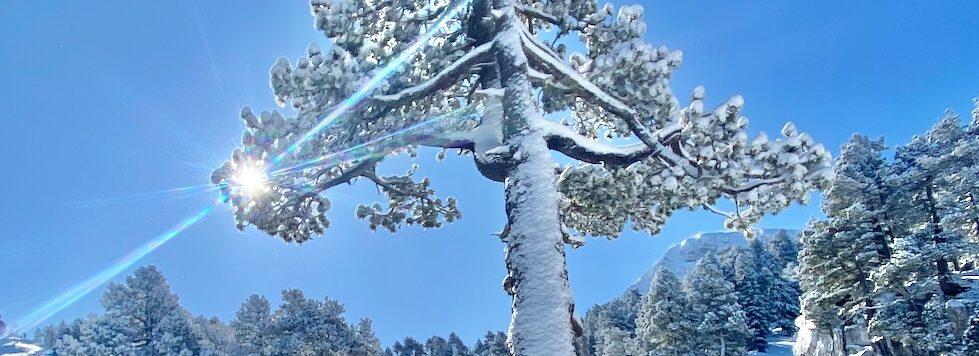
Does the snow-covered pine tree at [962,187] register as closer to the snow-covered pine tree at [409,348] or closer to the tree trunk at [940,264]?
the tree trunk at [940,264]

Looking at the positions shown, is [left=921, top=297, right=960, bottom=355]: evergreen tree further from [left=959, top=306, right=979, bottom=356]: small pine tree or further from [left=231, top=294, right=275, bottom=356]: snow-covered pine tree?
[left=231, top=294, right=275, bottom=356]: snow-covered pine tree

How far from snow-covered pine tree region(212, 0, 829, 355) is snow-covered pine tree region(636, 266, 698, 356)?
35867mm

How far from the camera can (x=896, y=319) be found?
2675cm

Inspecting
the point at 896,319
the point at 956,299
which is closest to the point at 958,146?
the point at 956,299

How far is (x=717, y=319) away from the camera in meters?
41.8

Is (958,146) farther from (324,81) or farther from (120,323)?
(120,323)

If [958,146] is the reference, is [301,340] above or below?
below

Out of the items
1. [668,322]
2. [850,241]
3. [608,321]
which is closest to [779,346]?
[668,322]

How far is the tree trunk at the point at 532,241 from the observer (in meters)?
6.21

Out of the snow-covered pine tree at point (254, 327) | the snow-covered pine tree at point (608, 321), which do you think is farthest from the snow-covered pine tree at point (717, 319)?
the snow-covered pine tree at point (254, 327)

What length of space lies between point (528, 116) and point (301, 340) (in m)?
32.3

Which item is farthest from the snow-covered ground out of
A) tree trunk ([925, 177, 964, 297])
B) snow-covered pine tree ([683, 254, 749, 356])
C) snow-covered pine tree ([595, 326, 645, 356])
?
tree trunk ([925, 177, 964, 297])

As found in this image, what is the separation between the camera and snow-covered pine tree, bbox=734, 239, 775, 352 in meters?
53.7

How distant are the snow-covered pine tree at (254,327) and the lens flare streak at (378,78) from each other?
104 ft
